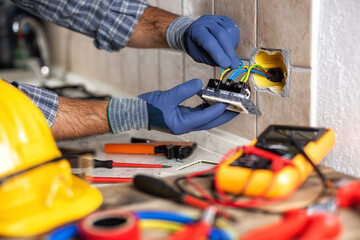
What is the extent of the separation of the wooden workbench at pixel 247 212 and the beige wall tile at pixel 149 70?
0.89 metres

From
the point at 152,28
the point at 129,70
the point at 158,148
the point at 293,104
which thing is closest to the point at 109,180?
the point at 158,148

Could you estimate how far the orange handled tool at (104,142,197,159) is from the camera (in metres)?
1.07

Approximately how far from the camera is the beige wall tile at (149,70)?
1.56m

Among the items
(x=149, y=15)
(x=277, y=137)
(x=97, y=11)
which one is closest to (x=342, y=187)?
(x=277, y=137)

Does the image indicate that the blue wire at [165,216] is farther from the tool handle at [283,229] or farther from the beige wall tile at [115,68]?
the beige wall tile at [115,68]

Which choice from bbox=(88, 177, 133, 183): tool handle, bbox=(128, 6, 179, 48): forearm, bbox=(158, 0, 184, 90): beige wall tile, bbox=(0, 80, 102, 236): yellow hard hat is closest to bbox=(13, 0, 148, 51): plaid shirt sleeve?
bbox=(128, 6, 179, 48): forearm

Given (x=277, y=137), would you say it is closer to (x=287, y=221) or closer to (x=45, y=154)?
(x=287, y=221)

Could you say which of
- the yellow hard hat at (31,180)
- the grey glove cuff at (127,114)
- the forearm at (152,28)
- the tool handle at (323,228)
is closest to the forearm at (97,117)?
the grey glove cuff at (127,114)

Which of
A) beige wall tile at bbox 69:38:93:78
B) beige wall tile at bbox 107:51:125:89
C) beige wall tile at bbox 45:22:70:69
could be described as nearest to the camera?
beige wall tile at bbox 107:51:125:89

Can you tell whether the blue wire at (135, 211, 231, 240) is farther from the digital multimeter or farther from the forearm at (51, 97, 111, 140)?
the forearm at (51, 97, 111, 140)

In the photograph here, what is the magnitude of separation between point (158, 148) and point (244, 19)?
39 cm

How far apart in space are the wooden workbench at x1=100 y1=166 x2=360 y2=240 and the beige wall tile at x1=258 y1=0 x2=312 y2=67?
27 cm

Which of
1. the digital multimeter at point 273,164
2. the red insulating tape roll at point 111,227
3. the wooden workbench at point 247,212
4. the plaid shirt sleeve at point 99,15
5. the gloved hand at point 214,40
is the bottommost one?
the wooden workbench at point 247,212

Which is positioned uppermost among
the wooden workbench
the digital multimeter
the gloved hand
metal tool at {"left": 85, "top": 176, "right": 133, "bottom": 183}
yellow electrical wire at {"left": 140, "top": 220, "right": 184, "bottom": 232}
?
the gloved hand
